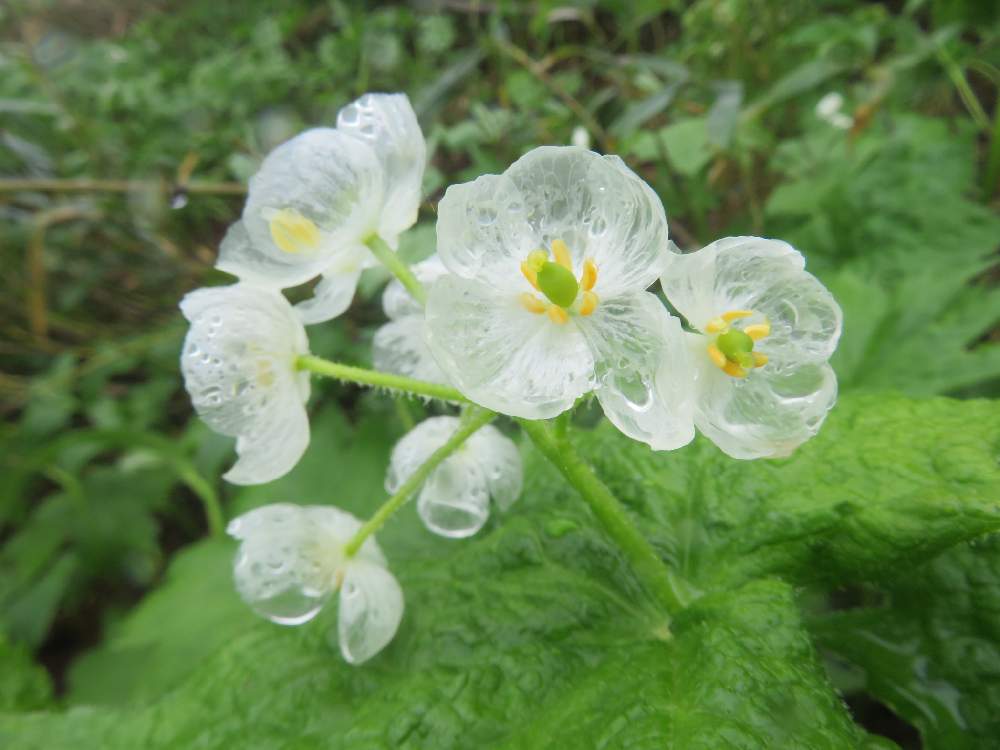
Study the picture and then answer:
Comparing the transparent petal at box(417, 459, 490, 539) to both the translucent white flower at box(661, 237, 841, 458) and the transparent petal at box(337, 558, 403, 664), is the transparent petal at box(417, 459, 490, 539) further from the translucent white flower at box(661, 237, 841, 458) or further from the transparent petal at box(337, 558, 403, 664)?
the translucent white flower at box(661, 237, 841, 458)

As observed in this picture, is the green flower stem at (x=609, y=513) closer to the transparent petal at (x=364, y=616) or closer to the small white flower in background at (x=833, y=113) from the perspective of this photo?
the transparent petal at (x=364, y=616)

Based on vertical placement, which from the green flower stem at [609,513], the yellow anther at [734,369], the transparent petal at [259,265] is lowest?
the green flower stem at [609,513]

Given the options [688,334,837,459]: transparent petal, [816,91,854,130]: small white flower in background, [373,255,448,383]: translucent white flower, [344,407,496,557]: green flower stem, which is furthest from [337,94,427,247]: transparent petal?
[816,91,854,130]: small white flower in background

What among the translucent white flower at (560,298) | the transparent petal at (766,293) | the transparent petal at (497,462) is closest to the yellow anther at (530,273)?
the translucent white flower at (560,298)

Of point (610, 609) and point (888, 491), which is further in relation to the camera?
point (610, 609)

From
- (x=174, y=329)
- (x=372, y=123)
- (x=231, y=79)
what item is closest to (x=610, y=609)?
(x=372, y=123)

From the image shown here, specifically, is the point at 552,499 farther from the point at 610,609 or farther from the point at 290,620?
the point at 290,620
